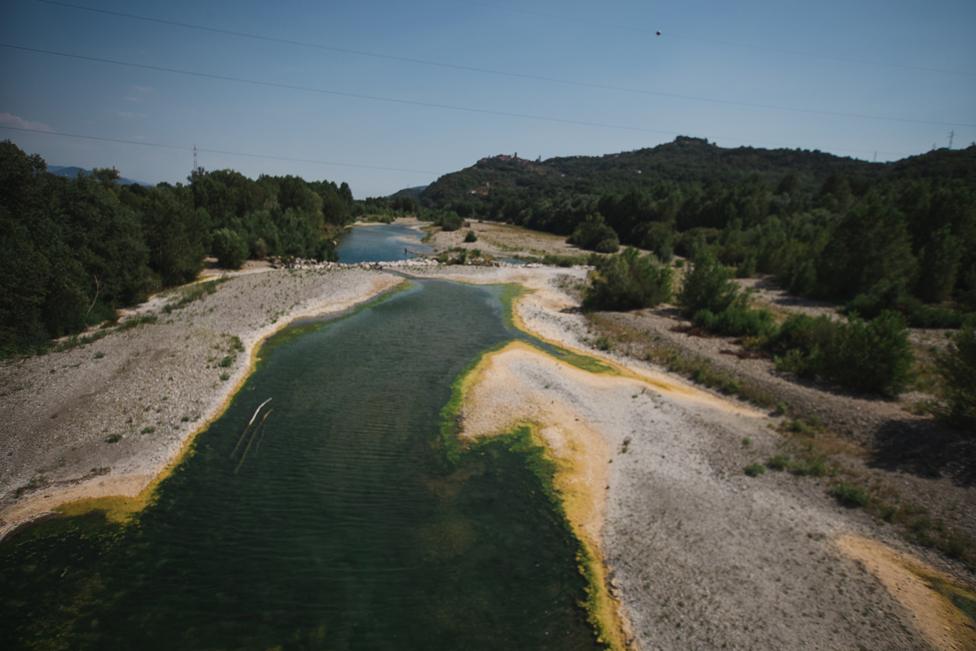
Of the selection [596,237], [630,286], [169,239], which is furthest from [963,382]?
[596,237]

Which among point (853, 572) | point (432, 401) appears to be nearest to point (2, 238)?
point (432, 401)

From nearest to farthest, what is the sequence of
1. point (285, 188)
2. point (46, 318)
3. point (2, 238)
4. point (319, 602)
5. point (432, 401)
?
point (319, 602) → point (432, 401) → point (2, 238) → point (46, 318) → point (285, 188)

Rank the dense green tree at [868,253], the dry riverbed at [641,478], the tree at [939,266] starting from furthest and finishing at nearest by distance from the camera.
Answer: the dense green tree at [868,253], the tree at [939,266], the dry riverbed at [641,478]

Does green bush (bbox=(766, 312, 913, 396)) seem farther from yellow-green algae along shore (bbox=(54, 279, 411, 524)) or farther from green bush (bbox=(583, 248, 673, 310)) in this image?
yellow-green algae along shore (bbox=(54, 279, 411, 524))

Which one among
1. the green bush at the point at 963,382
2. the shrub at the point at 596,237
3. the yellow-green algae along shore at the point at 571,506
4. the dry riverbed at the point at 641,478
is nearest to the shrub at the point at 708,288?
the dry riverbed at the point at 641,478

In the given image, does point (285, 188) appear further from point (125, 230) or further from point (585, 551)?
point (585, 551)

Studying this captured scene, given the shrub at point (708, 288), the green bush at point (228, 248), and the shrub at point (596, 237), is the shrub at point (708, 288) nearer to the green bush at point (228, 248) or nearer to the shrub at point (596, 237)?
the shrub at point (596, 237)
